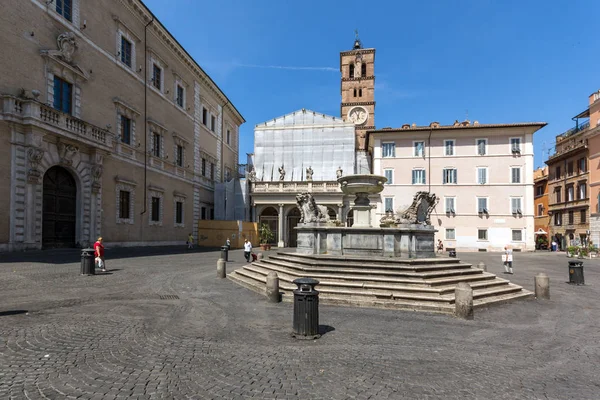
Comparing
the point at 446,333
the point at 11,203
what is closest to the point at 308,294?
the point at 446,333

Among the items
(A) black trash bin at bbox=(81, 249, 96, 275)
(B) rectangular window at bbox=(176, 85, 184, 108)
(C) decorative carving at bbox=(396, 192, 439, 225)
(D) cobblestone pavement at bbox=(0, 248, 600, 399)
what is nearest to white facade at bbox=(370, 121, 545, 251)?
(B) rectangular window at bbox=(176, 85, 184, 108)

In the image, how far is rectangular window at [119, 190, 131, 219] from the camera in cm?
2419

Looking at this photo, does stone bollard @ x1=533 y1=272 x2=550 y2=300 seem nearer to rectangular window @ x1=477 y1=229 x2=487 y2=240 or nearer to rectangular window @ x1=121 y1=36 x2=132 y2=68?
rectangular window @ x1=477 y1=229 x2=487 y2=240

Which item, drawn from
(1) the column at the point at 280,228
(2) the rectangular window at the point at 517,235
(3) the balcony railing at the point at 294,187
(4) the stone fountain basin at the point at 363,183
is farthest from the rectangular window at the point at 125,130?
(2) the rectangular window at the point at 517,235

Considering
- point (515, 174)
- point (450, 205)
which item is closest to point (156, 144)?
point (450, 205)

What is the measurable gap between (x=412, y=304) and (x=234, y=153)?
4183 centimetres

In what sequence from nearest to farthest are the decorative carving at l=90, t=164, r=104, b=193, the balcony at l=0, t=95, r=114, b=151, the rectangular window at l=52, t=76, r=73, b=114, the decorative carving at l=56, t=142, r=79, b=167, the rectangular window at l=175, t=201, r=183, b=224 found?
1. the balcony at l=0, t=95, r=114, b=151
2. the decorative carving at l=56, t=142, r=79, b=167
3. the rectangular window at l=52, t=76, r=73, b=114
4. the decorative carving at l=90, t=164, r=104, b=193
5. the rectangular window at l=175, t=201, r=183, b=224

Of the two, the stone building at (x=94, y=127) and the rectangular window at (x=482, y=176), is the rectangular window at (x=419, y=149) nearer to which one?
the rectangular window at (x=482, y=176)

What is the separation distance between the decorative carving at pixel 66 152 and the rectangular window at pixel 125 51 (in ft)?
28.1

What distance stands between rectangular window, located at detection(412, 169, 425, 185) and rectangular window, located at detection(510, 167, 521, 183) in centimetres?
809

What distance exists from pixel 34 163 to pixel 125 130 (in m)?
8.67

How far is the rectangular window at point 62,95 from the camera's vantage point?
1938 centimetres

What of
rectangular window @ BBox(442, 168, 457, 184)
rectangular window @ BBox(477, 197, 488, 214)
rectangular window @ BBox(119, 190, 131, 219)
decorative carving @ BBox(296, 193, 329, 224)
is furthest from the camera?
rectangular window @ BBox(442, 168, 457, 184)

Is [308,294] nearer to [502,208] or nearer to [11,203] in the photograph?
[11,203]
